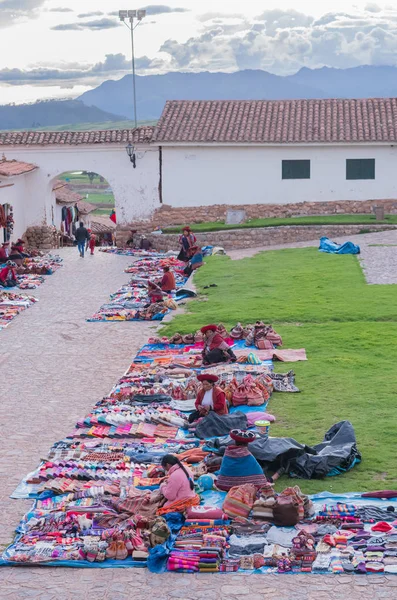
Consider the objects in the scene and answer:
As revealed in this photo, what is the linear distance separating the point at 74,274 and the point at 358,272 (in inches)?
354

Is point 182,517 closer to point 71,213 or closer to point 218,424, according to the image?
point 218,424

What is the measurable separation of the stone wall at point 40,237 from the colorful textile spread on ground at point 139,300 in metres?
8.08

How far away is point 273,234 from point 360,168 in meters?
4.86

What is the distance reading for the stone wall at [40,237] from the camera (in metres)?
37.2

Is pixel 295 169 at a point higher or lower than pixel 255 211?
higher

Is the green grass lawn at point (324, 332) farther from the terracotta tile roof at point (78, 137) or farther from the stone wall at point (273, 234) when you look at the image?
the terracotta tile roof at point (78, 137)

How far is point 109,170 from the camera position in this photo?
37.0 m

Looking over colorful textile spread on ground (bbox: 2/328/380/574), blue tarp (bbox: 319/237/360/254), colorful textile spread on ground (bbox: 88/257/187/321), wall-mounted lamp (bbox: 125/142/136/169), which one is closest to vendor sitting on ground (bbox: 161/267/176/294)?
colorful textile spread on ground (bbox: 88/257/187/321)

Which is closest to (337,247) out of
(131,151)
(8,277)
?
(131,151)

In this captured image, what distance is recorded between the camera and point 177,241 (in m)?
34.7

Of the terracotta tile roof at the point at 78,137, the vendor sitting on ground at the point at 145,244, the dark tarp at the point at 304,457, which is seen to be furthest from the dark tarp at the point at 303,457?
the terracotta tile roof at the point at 78,137

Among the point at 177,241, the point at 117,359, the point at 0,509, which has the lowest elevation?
the point at 177,241

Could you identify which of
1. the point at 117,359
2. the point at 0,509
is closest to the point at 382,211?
the point at 117,359

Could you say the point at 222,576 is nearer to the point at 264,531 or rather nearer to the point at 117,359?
the point at 264,531
